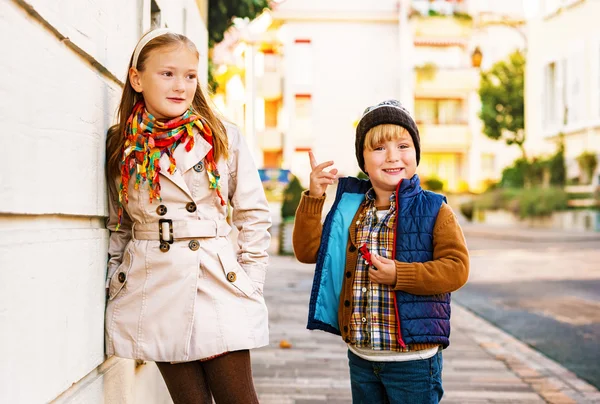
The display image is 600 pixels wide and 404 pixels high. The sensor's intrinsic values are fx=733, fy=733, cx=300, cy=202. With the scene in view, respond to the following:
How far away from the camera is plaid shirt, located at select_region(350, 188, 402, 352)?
8.23 feet

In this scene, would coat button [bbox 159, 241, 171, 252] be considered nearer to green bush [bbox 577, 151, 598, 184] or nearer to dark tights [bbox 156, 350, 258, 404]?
dark tights [bbox 156, 350, 258, 404]

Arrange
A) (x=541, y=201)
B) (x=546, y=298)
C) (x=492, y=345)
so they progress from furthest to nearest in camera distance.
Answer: (x=541, y=201) → (x=546, y=298) → (x=492, y=345)

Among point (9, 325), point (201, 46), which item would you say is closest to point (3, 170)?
point (9, 325)

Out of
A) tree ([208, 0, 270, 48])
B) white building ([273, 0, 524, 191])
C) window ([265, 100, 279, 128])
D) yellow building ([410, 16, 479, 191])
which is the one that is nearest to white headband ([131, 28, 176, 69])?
tree ([208, 0, 270, 48])

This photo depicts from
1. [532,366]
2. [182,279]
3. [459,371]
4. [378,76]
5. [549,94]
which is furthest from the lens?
[378,76]

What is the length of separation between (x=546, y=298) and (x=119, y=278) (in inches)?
293

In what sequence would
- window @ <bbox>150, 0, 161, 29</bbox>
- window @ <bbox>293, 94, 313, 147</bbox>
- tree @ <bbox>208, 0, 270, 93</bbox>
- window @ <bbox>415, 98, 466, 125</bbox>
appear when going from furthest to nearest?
window @ <bbox>415, 98, 466, 125</bbox>, window @ <bbox>293, 94, 313, 147</bbox>, tree @ <bbox>208, 0, 270, 93</bbox>, window @ <bbox>150, 0, 161, 29</bbox>

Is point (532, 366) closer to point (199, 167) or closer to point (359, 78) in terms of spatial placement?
point (199, 167)

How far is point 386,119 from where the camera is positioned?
2650 millimetres

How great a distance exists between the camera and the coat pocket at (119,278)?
2316 millimetres

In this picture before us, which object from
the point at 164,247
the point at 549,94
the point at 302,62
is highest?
the point at 302,62

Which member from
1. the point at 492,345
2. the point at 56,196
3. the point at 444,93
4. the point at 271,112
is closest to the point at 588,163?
the point at 444,93

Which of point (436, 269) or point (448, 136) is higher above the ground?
point (448, 136)

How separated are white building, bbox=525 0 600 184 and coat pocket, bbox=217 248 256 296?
20206mm
